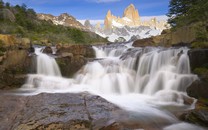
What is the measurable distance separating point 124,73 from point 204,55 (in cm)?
545

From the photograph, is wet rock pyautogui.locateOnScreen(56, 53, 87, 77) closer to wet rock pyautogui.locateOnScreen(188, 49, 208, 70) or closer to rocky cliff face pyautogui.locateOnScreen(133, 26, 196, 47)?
wet rock pyautogui.locateOnScreen(188, 49, 208, 70)

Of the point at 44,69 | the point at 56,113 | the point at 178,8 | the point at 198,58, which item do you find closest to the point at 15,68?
the point at 44,69

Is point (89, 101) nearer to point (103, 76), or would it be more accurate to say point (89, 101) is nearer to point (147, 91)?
point (147, 91)

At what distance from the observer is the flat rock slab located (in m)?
7.34

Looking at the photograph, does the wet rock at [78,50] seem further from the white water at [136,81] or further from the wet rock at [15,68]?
the wet rock at [15,68]

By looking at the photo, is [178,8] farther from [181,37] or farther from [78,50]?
[78,50]

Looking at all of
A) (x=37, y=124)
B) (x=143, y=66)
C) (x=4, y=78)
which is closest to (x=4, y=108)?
(x=37, y=124)

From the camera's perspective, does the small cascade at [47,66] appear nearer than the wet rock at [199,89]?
No

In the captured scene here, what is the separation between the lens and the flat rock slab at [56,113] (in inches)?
289

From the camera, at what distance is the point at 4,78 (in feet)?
54.6

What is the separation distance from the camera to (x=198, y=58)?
14.8m

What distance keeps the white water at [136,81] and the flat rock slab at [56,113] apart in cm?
173

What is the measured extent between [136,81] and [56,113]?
29.5 ft

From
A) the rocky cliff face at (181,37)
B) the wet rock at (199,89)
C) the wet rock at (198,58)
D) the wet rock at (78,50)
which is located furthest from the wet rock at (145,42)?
the wet rock at (199,89)
